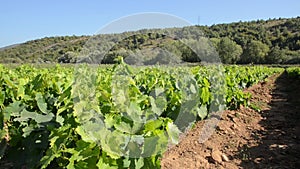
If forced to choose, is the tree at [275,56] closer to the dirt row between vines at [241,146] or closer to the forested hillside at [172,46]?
the forested hillside at [172,46]

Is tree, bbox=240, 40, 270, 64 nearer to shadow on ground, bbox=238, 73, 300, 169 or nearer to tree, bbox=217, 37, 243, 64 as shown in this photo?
tree, bbox=217, 37, 243, 64

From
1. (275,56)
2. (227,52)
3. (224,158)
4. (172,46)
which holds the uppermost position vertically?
(172,46)

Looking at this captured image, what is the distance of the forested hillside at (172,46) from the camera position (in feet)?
30.3

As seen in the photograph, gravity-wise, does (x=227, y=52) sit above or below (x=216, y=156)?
above

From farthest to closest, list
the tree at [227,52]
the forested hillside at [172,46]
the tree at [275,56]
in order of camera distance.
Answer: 1. the tree at [275,56]
2. the tree at [227,52]
3. the forested hillside at [172,46]

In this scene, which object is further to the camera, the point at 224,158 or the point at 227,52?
the point at 227,52

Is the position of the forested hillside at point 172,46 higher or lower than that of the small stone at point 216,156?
higher

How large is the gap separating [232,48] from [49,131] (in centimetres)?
5985

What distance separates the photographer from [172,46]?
14.2 metres

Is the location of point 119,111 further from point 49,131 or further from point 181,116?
point 181,116

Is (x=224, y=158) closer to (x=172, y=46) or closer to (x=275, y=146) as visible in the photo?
(x=275, y=146)

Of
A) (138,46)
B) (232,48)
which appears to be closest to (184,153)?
(138,46)

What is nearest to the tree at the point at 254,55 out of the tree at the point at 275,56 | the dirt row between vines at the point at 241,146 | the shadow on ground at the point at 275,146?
the tree at the point at 275,56

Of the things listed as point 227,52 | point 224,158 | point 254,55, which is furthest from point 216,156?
point 254,55
